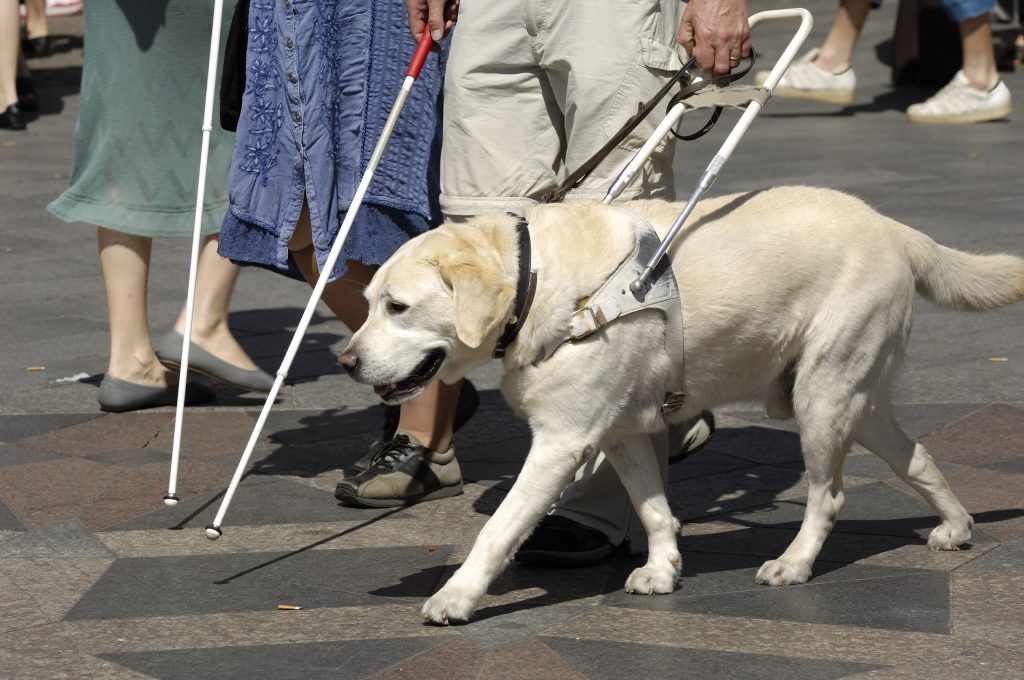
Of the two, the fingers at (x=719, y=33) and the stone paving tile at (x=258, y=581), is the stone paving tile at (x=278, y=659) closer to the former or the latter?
the stone paving tile at (x=258, y=581)

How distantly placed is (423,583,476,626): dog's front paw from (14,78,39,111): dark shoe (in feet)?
38.1

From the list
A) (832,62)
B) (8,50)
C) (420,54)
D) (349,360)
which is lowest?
(8,50)

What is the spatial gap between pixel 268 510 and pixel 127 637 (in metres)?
1.12

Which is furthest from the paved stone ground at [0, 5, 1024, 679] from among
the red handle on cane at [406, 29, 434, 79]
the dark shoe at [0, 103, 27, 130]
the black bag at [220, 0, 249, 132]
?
the dark shoe at [0, 103, 27, 130]

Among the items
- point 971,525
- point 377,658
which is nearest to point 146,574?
point 377,658

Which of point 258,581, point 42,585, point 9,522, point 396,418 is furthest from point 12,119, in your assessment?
point 258,581

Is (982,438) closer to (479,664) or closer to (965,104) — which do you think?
(479,664)

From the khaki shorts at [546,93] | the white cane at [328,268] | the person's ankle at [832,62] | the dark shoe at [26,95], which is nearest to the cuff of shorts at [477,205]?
the khaki shorts at [546,93]

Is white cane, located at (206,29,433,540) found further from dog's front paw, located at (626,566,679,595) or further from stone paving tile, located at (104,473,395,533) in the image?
dog's front paw, located at (626,566,679,595)

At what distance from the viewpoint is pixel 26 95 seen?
14.5 meters

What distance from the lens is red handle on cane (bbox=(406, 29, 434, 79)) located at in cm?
466

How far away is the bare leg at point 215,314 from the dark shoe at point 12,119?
7779mm

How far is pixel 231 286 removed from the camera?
6504 millimetres

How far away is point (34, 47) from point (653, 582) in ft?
47.7
